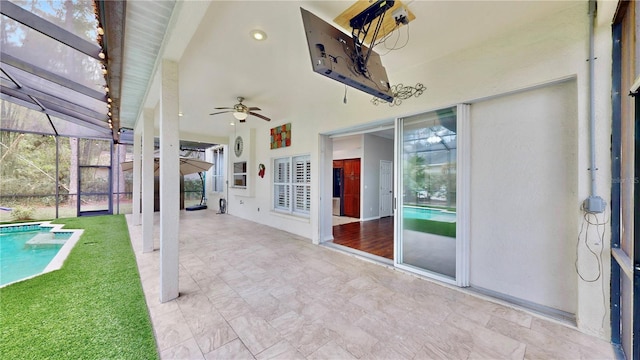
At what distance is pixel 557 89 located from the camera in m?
2.24

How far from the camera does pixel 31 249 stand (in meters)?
4.51

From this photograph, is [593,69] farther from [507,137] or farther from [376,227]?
[376,227]

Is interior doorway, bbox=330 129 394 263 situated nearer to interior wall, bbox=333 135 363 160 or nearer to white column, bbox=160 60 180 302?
interior wall, bbox=333 135 363 160

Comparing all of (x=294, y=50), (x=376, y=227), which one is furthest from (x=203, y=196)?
(x=294, y=50)

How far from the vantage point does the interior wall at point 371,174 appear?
24.2ft

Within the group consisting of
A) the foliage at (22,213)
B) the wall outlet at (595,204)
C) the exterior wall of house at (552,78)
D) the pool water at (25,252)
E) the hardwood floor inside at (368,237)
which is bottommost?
the pool water at (25,252)

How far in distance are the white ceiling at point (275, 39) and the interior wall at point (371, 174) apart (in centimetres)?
348

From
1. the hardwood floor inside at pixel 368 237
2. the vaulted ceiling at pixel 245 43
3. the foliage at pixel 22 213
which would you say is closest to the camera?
the vaulted ceiling at pixel 245 43

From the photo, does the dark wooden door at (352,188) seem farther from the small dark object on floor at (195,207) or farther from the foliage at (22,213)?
the foliage at (22,213)

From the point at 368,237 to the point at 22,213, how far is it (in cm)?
1011

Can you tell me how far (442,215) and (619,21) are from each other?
7.40 ft

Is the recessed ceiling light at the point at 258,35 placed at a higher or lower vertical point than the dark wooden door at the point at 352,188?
higher

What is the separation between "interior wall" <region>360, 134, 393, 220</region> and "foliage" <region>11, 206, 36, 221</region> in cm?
1016

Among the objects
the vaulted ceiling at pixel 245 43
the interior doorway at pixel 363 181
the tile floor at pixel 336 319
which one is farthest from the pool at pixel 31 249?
the interior doorway at pixel 363 181
